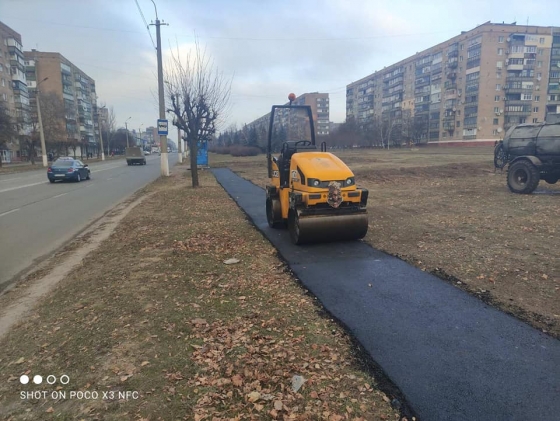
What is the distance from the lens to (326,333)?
3572 millimetres

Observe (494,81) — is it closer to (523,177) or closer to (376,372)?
(523,177)

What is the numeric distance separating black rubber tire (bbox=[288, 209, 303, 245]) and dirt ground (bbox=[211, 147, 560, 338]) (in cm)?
146

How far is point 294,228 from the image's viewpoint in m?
A: 6.67

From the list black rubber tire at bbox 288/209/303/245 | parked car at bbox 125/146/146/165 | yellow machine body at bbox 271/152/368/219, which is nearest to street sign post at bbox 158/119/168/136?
yellow machine body at bbox 271/152/368/219

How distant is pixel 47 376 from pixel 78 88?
10729 cm

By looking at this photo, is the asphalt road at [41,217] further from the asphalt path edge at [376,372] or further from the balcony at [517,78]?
the balcony at [517,78]

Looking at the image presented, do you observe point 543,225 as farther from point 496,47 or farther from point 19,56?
point 19,56

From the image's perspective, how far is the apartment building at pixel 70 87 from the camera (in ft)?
257

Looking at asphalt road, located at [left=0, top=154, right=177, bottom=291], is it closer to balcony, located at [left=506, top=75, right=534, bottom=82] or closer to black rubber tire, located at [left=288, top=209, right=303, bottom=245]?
black rubber tire, located at [left=288, top=209, right=303, bottom=245]

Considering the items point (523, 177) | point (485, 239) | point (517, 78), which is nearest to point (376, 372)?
point (485, 239)

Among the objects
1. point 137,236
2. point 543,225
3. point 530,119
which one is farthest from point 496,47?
point 137,236

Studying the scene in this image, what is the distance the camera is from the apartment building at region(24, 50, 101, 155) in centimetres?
7825

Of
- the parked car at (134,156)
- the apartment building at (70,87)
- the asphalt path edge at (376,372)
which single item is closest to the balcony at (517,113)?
the parked car at (134,156)

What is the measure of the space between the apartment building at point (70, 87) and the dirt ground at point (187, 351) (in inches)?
2971
